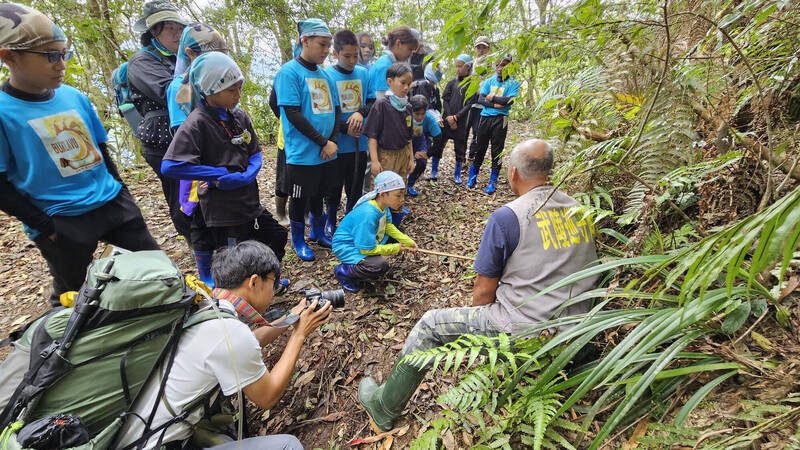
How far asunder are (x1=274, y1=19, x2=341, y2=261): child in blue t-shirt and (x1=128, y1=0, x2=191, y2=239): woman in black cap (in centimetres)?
103

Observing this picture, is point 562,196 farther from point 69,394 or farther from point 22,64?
point 22,64

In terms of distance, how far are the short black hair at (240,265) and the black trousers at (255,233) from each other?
111cm

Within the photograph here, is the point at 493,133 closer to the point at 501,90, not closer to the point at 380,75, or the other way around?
the point at 501,90

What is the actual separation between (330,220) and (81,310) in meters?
3.41

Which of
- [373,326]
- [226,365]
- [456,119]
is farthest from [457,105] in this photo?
[226,365]

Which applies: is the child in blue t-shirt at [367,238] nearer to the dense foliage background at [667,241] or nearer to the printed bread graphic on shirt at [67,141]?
the dense foliage background at [667,241]

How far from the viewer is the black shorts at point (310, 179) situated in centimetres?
395

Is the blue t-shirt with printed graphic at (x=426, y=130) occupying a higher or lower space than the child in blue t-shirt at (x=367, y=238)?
higher

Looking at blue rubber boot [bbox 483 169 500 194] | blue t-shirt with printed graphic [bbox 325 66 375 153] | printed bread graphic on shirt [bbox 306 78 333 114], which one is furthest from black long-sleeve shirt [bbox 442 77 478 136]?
printed bread graphic on shirt [bbox 306 78 333 114]

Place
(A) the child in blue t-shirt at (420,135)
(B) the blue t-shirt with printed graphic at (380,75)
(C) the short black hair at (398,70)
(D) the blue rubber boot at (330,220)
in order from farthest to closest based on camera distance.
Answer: (A) the child in blue t-shirt at (420,135)
(B) the blue t-shirt with printed graphic at (380,75)
(D) the blue rubber boot at (330,220)
(C) the short black hair at (398,70)

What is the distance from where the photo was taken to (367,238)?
3619 millimetres

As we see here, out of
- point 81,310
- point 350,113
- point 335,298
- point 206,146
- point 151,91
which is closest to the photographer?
point 81,310

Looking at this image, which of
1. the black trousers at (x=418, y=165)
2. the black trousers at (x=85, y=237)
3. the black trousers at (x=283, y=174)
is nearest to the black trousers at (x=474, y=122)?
the black trousers at (x=418, y=165)

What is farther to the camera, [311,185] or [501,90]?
[501,90]
